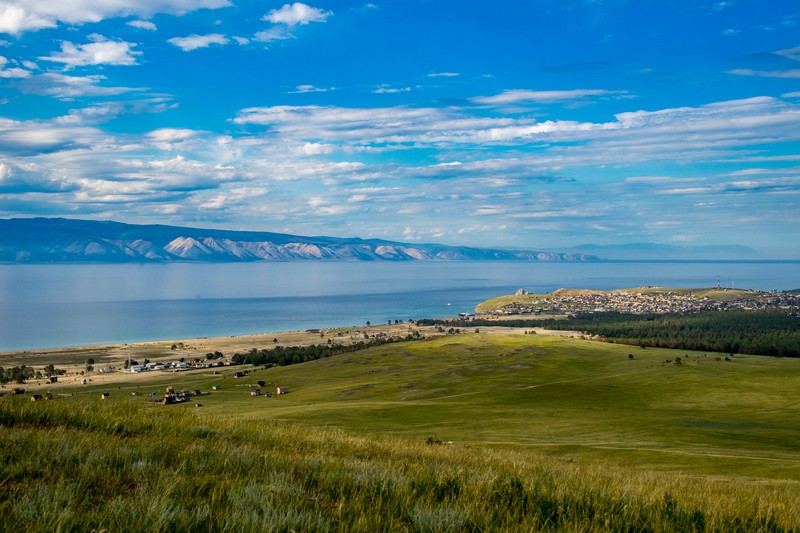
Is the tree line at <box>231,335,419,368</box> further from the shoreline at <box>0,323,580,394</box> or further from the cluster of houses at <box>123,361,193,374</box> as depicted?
the cluster of houses at <box>123,361,193,374</box>

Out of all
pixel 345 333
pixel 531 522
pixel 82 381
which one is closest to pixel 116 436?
pixel 531 522

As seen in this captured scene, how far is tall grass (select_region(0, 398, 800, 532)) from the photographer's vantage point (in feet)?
14.3

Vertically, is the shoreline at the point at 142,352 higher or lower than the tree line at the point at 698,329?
lower

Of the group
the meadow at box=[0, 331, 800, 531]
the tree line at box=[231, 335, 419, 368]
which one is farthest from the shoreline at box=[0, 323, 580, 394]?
the meadow at box=[0, 331, 800, 531]

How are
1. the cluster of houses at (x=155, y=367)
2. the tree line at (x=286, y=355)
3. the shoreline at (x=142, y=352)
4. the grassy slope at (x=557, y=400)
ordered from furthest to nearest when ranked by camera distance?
the tree line at (x=286, y=355) → the cluster of houses at (x=155, y=367) → the shoreline at (x=142, y=352) → the grassy slope at (x=557, y=400)

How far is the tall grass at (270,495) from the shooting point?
4.37 meters

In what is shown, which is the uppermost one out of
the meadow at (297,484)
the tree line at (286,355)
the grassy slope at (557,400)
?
the meadow at (297,484)

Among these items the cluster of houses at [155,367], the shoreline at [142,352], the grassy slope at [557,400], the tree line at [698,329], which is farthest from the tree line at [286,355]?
the tree line at [698,329]

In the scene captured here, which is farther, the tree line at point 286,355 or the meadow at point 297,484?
the tree line at point 286,355

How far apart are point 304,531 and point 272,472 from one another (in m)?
2.07

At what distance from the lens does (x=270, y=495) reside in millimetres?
5125

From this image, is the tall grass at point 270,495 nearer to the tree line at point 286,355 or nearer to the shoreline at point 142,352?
the shoreline at point 142,352

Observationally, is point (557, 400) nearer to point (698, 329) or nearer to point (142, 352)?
→ point (142, 352)

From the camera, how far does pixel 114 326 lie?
188m
